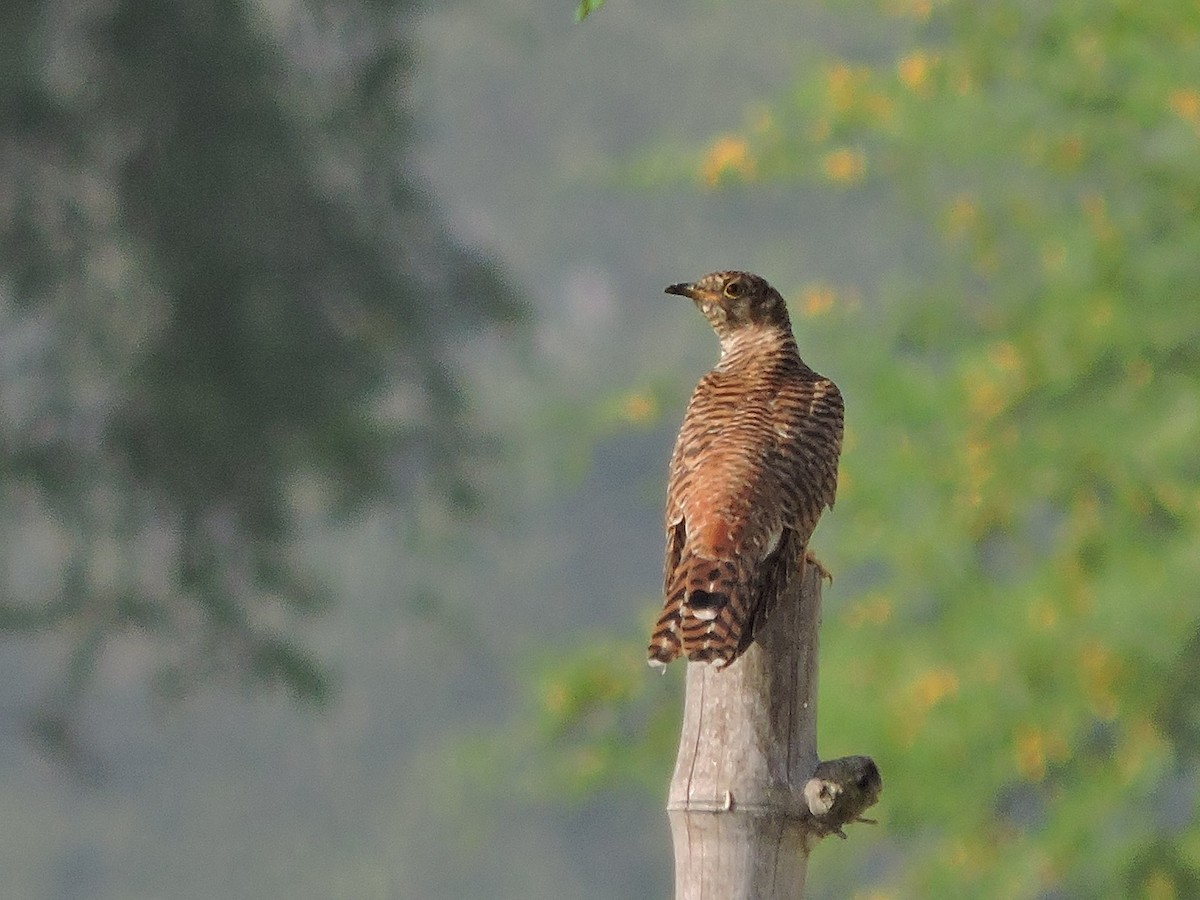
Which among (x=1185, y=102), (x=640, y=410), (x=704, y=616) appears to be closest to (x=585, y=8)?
(x=704, y=616)

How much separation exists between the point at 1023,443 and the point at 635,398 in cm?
186

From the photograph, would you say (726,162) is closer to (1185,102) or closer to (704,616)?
(1185,102)

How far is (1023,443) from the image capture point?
830 cm

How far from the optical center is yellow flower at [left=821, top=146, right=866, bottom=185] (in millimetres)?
8805

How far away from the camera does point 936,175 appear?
30.9 feet

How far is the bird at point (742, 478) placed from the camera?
319 centimetres

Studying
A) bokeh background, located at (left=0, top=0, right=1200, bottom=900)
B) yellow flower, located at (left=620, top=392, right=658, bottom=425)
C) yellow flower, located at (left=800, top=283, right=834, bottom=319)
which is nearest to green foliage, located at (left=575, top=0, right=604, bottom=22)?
bokeh background, located at (left=0, top=0, right=1200, bottom=900)

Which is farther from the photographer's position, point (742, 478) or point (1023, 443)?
point (1023, 443)

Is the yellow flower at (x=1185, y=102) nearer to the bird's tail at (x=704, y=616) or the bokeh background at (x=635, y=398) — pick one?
the bokeh background at (x=635, y=398)

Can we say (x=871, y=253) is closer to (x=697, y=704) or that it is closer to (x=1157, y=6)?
(x=1157, y=6)

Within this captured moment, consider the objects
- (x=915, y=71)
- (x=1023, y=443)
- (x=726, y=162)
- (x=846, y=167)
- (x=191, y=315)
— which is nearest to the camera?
(x=1023, y=443)

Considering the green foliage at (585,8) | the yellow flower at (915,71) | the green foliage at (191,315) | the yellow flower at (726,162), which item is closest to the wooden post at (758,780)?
the green foliage at (585,8)

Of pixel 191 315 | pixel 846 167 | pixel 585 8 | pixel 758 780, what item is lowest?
pixel 758 780

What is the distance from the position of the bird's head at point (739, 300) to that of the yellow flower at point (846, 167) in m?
4.68
